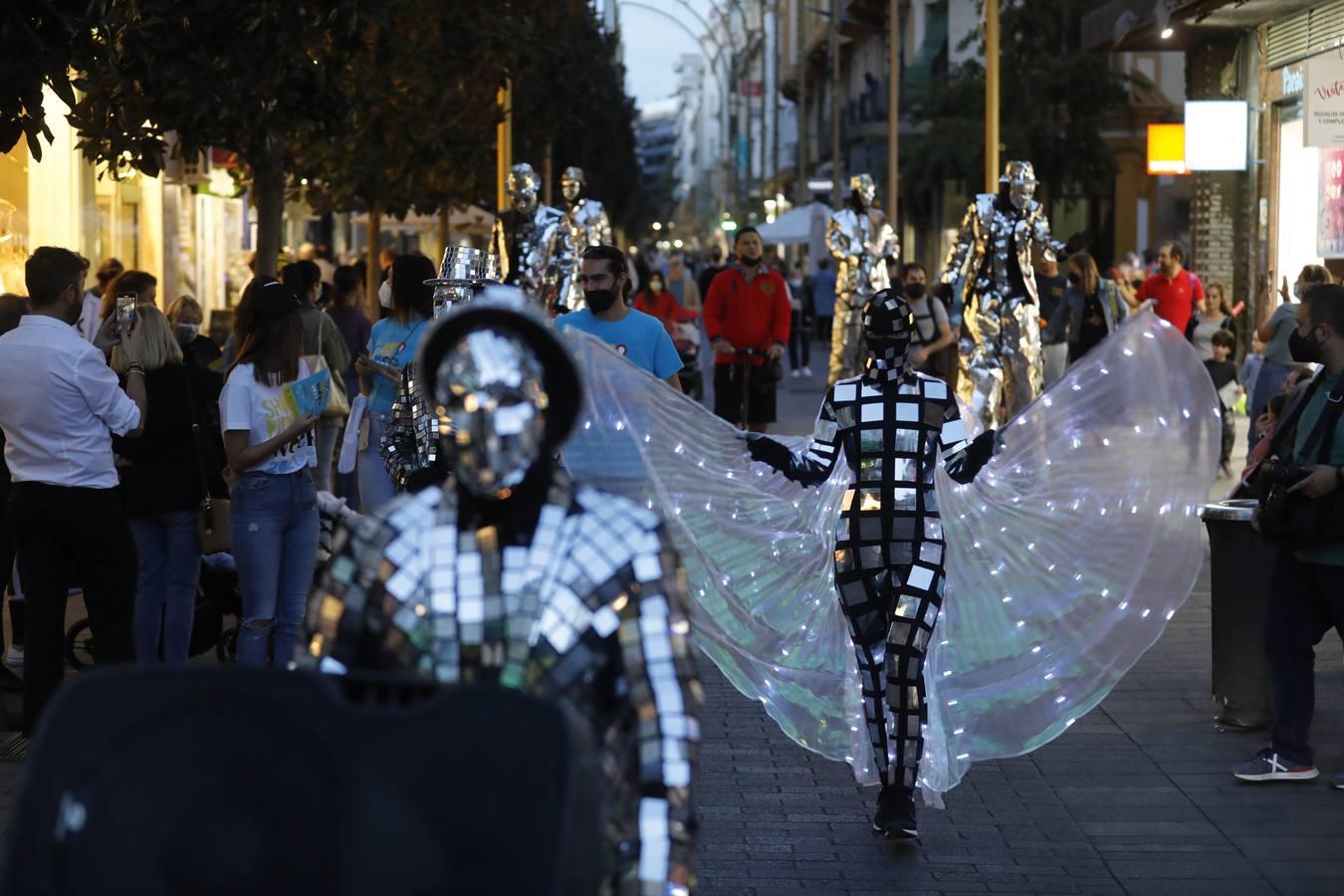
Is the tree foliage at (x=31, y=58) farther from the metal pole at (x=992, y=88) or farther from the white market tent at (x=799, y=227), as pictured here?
the white market tent at (x=799, y=227)

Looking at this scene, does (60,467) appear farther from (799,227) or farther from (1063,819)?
(799,227)

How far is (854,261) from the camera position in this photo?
21.0 meters

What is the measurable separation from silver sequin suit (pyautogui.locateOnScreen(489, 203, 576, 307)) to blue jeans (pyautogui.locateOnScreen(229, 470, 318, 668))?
34.0 ft

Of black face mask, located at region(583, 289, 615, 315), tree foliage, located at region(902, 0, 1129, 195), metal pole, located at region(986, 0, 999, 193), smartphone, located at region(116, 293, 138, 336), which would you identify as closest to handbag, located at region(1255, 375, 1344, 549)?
black face mask, located at region(583, 289, 615, 315)

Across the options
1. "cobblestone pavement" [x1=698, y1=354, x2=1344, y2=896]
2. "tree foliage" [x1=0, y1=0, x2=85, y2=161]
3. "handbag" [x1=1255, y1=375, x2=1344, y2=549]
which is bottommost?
"cobblestone pavement" [x1=698, y1=354, x2=1344, y2=896]

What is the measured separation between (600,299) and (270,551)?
78.1 inches

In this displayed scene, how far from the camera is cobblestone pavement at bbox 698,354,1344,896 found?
632cm

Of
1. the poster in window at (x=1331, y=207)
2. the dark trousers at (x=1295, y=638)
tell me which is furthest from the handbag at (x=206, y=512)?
the poster in window at (x=1331, y=207)

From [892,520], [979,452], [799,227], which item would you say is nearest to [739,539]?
[892,520]

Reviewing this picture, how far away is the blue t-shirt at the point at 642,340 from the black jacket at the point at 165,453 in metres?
1.66

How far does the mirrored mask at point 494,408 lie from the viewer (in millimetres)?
3029

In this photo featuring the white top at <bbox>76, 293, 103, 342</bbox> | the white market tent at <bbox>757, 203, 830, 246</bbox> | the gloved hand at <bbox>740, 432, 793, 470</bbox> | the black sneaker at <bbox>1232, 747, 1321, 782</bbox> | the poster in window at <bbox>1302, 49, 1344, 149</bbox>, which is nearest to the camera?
the gloved hand at <bbox>740, 432, 793, 470</bbox>

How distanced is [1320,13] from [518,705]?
2139 centimetres

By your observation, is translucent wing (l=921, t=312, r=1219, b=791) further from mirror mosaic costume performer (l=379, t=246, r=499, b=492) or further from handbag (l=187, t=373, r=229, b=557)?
handbag (l=187, t=373, r=229, b=557)
